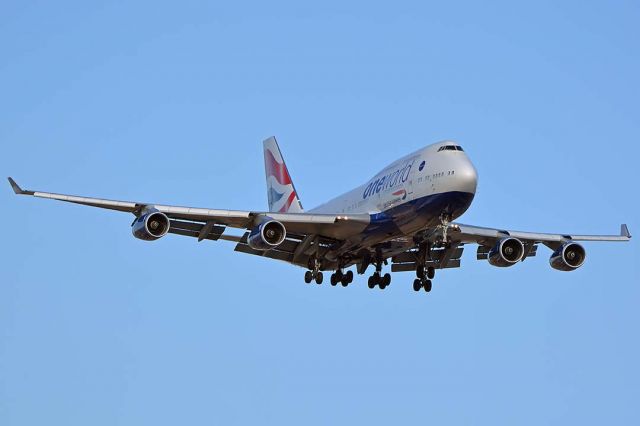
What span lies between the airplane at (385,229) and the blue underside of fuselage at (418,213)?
42mm

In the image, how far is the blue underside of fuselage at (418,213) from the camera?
176 ft

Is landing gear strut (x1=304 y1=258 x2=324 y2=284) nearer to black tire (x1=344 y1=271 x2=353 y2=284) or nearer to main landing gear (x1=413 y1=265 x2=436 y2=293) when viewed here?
black tire (x1=344 y1=271 x2=353 y2=284)

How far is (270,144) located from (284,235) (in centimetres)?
Answer: 1948

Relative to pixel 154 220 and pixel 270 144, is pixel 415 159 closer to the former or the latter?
pixel 154 220

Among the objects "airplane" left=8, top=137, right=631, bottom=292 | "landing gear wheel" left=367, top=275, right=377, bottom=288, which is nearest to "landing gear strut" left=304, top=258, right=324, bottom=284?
"airplane" left=8, top=137, right=631, bottom=292

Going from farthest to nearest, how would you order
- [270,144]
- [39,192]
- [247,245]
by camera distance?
1. [270,144]
2. [247,245]
3. [39,192]

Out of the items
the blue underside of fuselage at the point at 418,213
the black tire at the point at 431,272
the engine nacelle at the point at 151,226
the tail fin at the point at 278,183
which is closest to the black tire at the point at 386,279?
the black tire at the point at 431,272

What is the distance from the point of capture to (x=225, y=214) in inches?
2215

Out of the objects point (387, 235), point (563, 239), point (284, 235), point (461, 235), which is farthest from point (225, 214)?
point (563, 239)

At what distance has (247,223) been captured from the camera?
57438 millimetres

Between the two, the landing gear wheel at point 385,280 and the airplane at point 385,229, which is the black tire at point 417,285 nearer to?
the airplane at point 385,229

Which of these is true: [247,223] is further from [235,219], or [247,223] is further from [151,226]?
[151,226]

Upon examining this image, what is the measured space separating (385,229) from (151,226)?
10243 millimetres

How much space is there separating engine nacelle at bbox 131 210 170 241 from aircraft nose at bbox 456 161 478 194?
12466 mm
